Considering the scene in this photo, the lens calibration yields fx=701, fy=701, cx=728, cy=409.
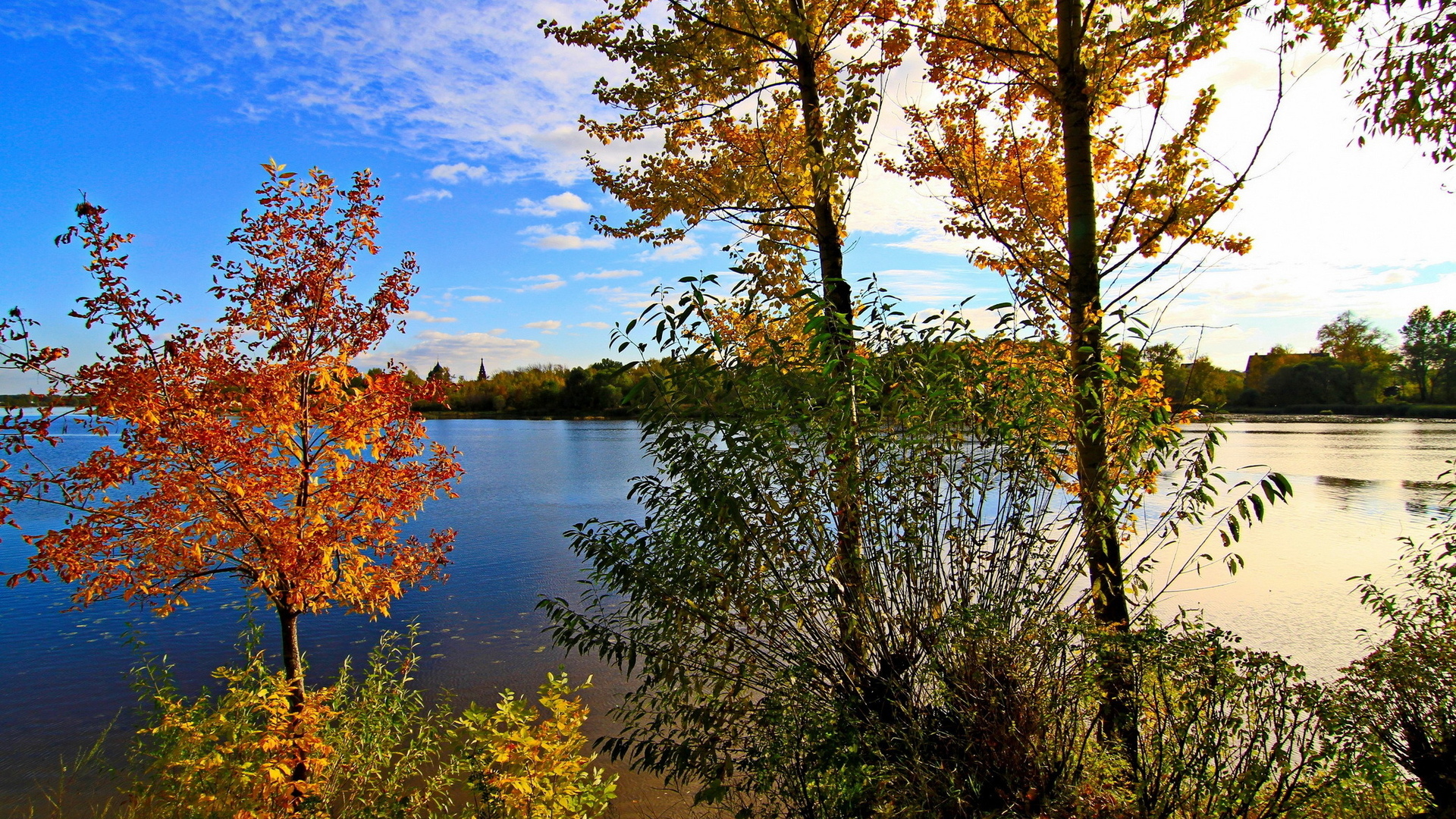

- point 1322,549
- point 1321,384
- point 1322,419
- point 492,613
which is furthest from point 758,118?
point 1321,384

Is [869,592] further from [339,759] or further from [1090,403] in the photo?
[339,759]

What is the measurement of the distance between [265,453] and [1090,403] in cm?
510

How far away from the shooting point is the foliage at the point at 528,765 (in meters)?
3.35

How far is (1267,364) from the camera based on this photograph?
62844mm

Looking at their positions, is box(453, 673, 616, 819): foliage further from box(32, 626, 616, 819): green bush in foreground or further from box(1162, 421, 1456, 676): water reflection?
box(1162, 421, 1456, 676): water reflection

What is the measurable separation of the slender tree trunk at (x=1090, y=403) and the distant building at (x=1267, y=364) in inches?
2735

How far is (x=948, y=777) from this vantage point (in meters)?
2.84

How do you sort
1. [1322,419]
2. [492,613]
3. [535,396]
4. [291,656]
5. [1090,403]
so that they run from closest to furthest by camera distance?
[1090,403] < [291,656] < [492,613] < [1322,419] < [535,396]

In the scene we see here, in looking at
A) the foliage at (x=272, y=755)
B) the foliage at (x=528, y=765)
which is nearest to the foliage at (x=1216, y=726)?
the foliage at (x=528, y=765)

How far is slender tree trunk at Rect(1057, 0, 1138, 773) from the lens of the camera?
319 cm

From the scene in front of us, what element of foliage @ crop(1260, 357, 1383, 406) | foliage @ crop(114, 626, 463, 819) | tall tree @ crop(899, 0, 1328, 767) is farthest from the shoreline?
foliage @ crop(114, 626, 463, 819)

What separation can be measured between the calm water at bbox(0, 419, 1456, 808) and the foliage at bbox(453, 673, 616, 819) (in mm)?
1294

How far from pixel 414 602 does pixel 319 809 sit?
7.87m

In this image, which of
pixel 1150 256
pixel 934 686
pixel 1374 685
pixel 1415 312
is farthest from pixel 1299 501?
pixel 1415 312
